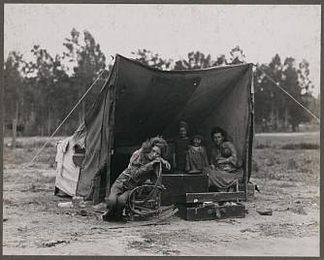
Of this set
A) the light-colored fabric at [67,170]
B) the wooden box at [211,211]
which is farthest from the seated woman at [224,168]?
the light-colored fabric at [67,170]

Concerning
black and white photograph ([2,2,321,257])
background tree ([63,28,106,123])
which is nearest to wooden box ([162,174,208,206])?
black and white photograph ([2,2,321,257])

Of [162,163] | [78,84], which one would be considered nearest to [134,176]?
[162,163]

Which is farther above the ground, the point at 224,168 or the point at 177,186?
the point at 224,168

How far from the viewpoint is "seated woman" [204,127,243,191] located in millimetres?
9008

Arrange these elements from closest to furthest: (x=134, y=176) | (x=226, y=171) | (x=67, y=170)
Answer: (x=134, y=176) → (x=226, y=171) → (x=67, y=170)

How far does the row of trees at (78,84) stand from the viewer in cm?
947

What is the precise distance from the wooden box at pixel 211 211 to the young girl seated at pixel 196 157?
1749 mm

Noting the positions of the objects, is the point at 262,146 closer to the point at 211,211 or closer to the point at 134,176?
the point at 211,211

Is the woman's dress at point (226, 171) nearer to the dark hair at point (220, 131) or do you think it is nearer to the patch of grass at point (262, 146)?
the dark hair at point (220, 131)

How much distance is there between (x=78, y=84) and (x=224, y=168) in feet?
32.2

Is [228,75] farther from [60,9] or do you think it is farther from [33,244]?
[33,244]

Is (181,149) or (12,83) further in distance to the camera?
(181,149)

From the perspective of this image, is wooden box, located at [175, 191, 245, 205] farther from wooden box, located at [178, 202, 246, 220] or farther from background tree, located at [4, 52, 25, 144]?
background tree, located at [4, 52, 25, 144]

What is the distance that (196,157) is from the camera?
9.70 metres
